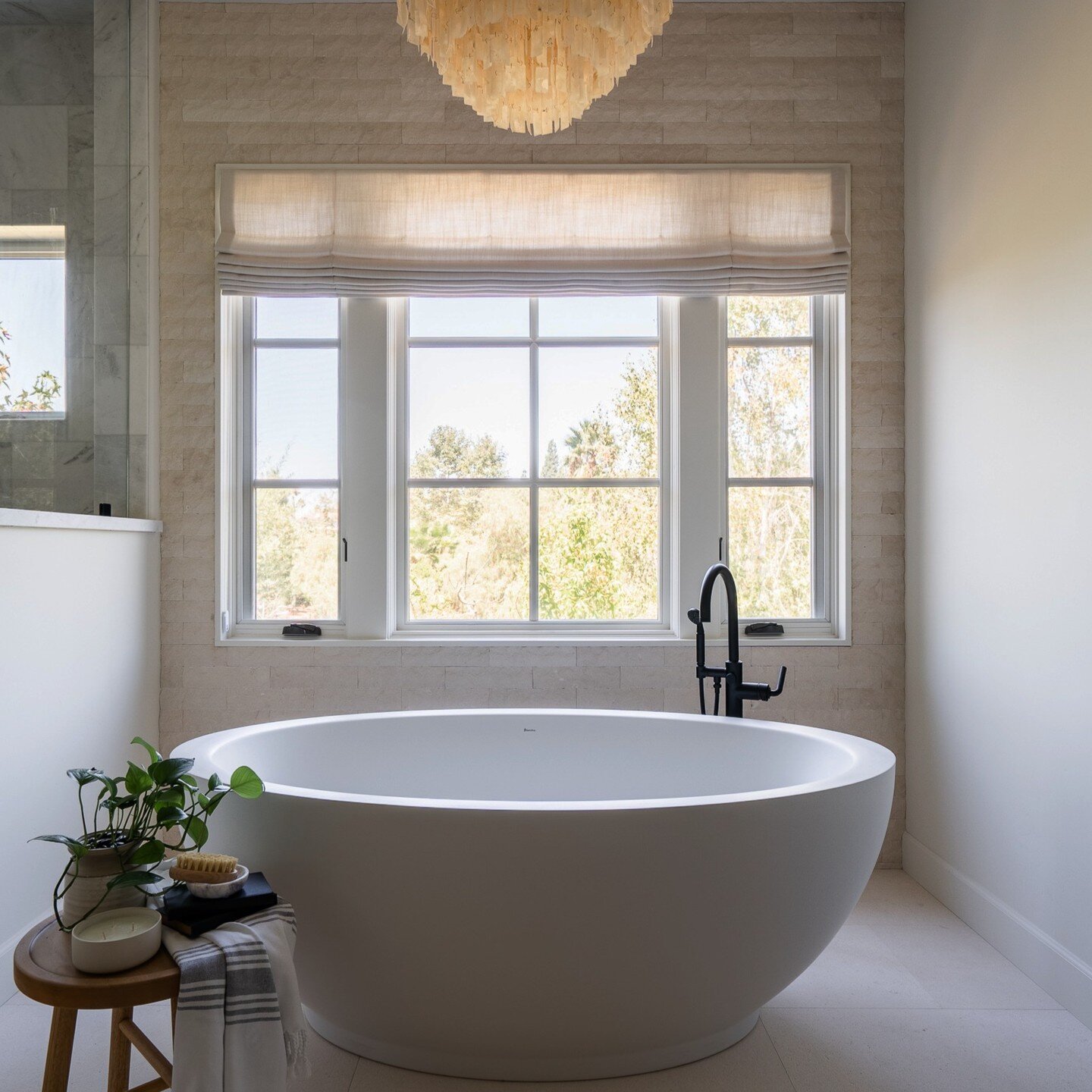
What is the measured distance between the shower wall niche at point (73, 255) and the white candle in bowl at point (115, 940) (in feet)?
5.28

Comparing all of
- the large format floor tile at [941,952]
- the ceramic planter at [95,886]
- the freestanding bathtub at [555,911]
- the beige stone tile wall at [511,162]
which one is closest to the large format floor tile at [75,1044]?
the freestanding bathtub at [555,911]

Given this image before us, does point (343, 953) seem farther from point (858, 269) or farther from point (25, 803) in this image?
point (858, 269)

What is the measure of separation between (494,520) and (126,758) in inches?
56.1

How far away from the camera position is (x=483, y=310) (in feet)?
10.6

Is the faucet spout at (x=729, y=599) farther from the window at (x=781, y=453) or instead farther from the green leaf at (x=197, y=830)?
the green leaf at (x=197, y=830)

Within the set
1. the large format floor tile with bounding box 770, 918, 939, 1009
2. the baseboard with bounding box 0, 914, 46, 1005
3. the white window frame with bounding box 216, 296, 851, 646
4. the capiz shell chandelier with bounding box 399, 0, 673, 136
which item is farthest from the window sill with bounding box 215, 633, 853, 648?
the capiz shell chandelier with bounding box 399, 0, 673, 136

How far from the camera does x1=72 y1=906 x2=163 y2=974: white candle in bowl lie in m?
1.35

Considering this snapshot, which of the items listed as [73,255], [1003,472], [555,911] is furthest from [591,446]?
[555,911]

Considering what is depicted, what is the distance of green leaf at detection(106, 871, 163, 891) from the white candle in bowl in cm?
5

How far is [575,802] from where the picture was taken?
7.20ft

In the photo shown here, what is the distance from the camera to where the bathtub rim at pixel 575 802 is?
1625mm

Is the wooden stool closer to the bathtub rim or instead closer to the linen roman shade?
the bathtub rim

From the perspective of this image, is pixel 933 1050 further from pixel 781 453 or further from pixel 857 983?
pixel 781 453

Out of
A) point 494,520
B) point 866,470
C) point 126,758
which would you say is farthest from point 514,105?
point 126,758
